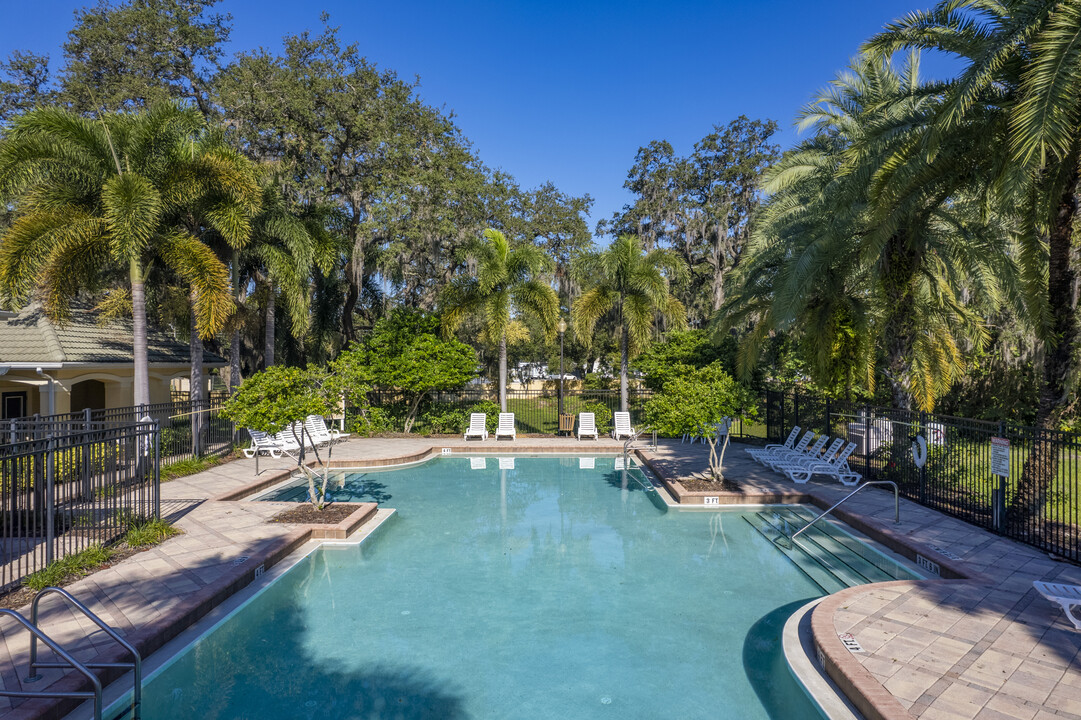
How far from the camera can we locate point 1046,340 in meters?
7.93

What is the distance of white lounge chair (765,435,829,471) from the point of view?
12.2 meters

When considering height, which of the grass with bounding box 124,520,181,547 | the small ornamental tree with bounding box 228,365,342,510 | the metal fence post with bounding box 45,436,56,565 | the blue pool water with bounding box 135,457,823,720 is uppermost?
the small ornamental tree with bounding box 228,365,342,510

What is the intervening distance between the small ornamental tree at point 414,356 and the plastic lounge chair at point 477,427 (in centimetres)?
119

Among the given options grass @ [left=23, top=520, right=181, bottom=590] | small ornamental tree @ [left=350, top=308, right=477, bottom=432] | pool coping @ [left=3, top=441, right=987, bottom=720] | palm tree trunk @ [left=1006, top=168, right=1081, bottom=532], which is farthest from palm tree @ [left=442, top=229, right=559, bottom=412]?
palm tree trunk @ [left=1006, top=168, right=1081, bottom=532]

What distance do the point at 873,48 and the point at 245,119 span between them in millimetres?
18257

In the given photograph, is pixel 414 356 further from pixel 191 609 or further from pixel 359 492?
pixel 191 609

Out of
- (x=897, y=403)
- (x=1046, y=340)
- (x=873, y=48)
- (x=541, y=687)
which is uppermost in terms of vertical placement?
(x=873, y=48)

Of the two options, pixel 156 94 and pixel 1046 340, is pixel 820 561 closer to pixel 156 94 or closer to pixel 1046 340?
pixel 1046 340

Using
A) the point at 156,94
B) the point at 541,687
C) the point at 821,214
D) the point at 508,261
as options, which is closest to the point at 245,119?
the point at 156,94

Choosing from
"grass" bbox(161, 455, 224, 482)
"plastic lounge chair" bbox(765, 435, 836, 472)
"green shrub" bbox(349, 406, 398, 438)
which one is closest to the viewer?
"grass" bbox(161, 455, 224, 482)

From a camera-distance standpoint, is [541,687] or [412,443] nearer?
[541,687]

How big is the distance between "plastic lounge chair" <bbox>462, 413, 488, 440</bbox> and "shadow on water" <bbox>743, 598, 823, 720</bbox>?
12889 millimetres

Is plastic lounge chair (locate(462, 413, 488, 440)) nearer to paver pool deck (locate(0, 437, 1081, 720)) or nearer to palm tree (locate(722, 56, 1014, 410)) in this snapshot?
palm tree (locate(722, 56, 1014, 410))

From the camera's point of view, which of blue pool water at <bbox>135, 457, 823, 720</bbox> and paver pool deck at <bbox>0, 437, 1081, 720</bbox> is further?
blue pool water at <bbox>135, 457, 823, 720</bbox>
